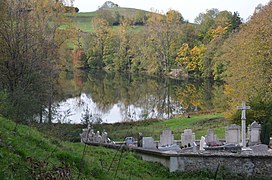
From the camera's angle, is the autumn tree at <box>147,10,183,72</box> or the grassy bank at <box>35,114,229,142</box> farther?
the autumn tree at <box>147,10,183,72</box>

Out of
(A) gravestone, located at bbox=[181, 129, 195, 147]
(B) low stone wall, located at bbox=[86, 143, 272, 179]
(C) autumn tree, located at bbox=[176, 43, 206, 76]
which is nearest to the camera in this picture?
(B) low stone wall, located at bbox=[86, 143, 272, 179]

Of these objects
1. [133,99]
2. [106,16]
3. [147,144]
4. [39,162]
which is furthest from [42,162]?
[106,16]

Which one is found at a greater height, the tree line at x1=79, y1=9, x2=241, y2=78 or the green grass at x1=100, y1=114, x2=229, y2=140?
the tree line at x1=79, y1=9, x2=241, y2=78

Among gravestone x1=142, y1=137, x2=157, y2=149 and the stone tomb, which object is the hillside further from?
gravestone x1=142, y1=137, x2=157, y2=149

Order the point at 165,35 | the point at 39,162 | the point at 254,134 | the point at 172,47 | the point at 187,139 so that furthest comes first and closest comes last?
the point at 172,47 < the point at 165,35 < the point at 254,134 < the point at 187,139 < the point at 39,162

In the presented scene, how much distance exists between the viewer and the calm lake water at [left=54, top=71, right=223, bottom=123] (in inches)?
1530

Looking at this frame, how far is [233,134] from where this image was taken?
1975 cm

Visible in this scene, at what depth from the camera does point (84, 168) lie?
8.62 m

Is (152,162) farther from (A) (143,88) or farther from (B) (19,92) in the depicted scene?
(A) (143,88)

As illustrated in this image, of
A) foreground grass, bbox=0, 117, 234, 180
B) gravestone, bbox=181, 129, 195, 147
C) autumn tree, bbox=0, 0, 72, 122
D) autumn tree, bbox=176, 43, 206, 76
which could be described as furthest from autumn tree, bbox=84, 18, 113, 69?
foreground grass, bbox=0, 117, 234, 180

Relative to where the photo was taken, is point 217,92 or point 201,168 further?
point 217,92

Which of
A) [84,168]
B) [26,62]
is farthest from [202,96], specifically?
[84,168]

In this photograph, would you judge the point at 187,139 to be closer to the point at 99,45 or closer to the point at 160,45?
the point at 160,45

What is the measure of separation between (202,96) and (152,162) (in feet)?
137
